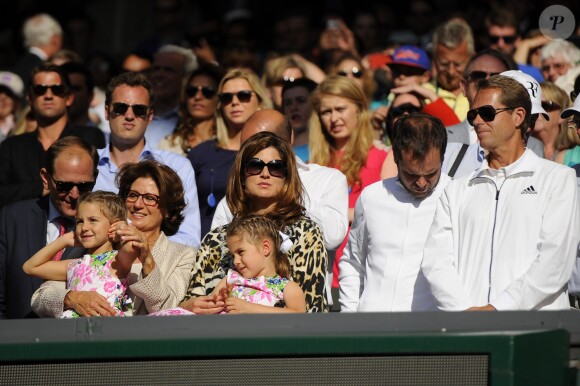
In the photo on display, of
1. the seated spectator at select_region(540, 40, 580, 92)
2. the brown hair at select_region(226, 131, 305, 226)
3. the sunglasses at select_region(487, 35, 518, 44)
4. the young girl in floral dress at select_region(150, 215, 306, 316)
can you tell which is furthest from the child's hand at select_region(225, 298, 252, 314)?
the sunglasses at select_region(487, 35, 518, 44)

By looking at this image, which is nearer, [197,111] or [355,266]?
[355,266]

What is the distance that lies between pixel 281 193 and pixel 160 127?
11.5 feet

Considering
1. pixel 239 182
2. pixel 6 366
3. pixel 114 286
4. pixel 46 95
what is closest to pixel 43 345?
pixel 6 366

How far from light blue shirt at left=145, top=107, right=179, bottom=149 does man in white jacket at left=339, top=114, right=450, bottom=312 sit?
A: 333 centimetres

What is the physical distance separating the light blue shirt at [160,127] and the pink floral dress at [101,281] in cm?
321

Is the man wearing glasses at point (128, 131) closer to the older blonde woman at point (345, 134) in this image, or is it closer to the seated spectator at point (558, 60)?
the older blonde woman at point (345, 134)

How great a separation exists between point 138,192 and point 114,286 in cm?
70

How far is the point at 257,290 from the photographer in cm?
619

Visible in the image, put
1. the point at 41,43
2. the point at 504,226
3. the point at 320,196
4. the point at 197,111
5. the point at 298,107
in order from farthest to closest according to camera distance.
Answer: the point at 41,43 < the point at 197,111 < the point at 298,107 < the point at 320,196 < the point at 504,226

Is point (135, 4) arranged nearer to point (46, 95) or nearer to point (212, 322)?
point (46, 95)

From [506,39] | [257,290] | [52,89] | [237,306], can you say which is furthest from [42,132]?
[506,39]

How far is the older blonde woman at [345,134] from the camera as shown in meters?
8.26

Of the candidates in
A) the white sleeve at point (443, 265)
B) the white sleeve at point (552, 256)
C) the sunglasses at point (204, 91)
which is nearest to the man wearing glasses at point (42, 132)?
the sunglasses at point (204, 91)

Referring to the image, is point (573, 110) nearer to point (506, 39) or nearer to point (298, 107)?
point (298, 107)
